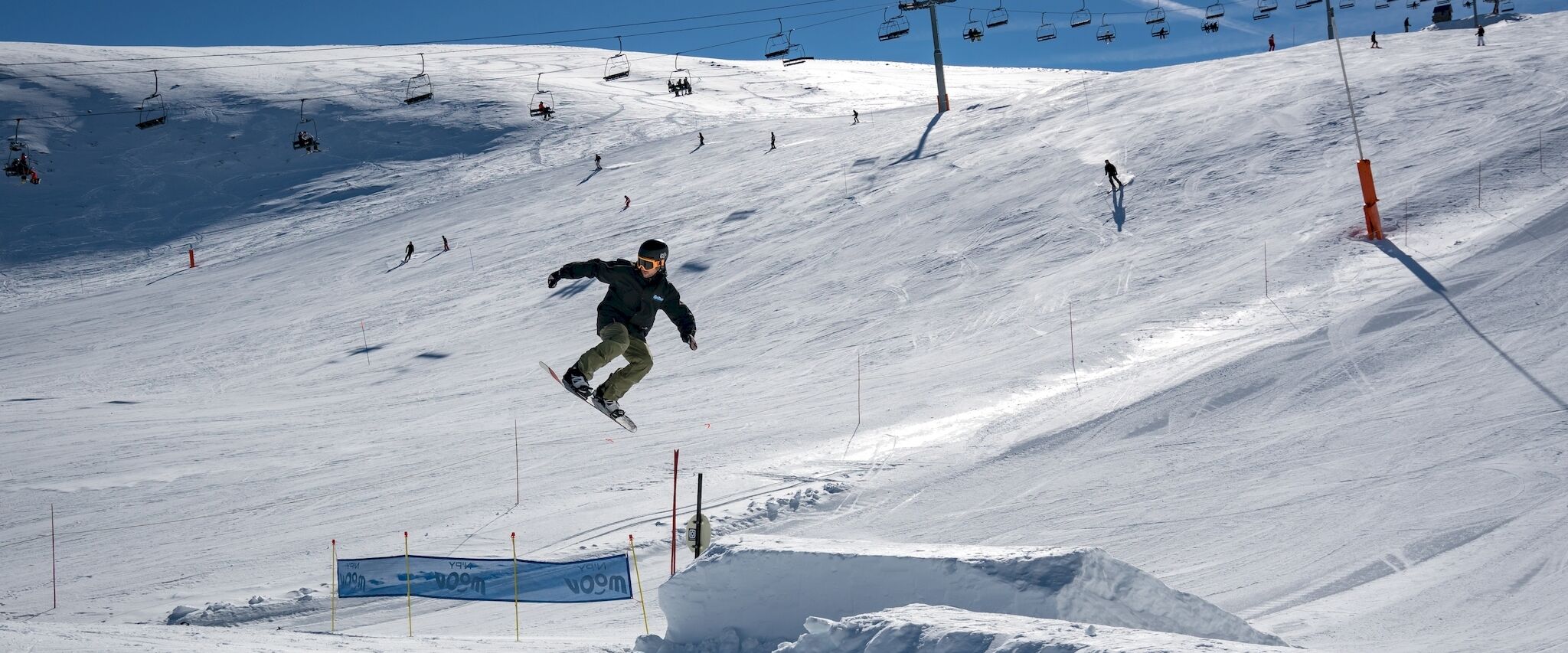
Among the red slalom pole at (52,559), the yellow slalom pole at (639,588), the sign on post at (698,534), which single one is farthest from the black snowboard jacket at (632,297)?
the red slalom pole at (52,559)

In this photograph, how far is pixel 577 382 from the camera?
24.8 feet

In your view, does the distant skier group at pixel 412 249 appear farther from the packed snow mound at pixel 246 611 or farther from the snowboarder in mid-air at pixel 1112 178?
the packed snow mound at pixel 246 611

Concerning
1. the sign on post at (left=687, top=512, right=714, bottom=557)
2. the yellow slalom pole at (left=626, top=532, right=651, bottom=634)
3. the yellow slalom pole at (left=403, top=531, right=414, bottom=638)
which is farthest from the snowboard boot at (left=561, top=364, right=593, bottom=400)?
the yellow slalom pole at (left=403, top=531, right=414, bottom=638)

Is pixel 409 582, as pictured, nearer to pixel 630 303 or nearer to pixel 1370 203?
pixel 630 303

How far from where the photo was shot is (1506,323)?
13.9m

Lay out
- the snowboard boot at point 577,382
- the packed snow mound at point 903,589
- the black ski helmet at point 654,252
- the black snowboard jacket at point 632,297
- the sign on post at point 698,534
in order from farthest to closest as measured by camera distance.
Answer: the sign on post at point 698,534 < the snowboard boot at point 577,382 < the black snowboard jacket at point 632,297 < the black ski helmet at point 654,252 < the packed snow mound at point 903,589

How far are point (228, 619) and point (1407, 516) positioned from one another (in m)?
11.2

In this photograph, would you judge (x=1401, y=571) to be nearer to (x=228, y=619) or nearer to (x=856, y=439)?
(x=856, y=439)

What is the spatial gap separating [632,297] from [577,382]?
96 cm

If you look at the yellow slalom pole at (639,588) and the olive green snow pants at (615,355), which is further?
the yellow slalom pole at (639,588)

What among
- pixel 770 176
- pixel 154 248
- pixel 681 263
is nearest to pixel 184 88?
pixel 154 248

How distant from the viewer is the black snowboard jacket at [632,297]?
22.5 feet

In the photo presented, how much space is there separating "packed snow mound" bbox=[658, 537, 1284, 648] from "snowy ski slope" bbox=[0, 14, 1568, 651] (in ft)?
7.48

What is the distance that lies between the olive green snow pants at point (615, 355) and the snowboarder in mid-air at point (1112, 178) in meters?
21.5
